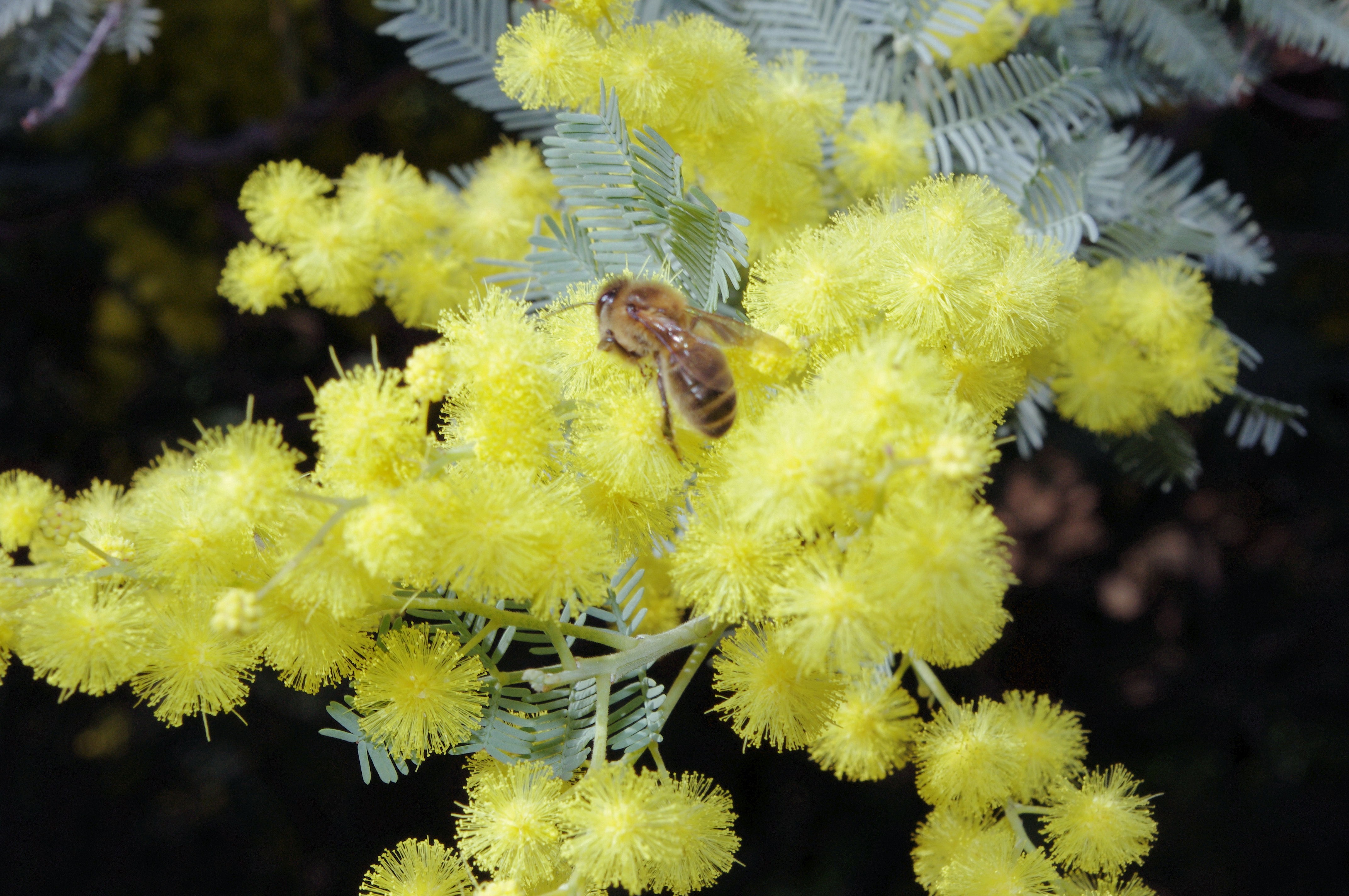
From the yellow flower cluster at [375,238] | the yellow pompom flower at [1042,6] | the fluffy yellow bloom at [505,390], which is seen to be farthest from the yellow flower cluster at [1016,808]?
the yellow pompom flower at [1042,6]

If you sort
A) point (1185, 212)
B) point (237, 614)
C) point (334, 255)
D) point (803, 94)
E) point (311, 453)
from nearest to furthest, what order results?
point (237, 614) → point (803, 94) → point (334, 255) → point (1185, 212) → point (311, 453)

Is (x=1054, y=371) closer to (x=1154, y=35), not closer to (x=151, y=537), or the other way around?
(x=1154, y=35)

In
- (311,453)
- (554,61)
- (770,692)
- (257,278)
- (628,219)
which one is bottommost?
(311,453)

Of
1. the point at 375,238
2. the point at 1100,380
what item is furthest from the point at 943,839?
the point at 375,238

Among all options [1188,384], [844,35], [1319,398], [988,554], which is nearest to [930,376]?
[988,554]

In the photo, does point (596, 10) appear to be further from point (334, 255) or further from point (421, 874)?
point (421, 874)

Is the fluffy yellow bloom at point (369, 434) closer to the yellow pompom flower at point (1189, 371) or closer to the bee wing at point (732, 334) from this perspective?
the bee wing at point (732, 334)
